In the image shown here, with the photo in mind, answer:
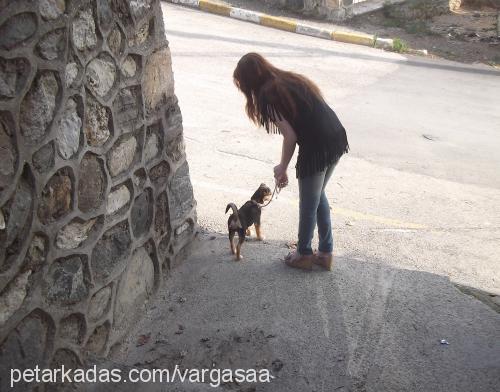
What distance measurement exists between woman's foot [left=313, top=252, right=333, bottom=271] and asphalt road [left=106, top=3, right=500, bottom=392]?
0.09 meters

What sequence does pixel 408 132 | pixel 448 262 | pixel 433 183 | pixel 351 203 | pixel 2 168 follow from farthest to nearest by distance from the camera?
1. pixel 408 132
2. pixel 433 183
3. pixel 351 203
4. pixel 448 262
5. pixel 2 168

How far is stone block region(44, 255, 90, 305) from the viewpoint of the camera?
10.0ft

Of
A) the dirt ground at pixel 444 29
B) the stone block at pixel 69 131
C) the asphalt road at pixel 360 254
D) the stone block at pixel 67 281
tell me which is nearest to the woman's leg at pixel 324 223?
the asphalt road at pixel 360 254

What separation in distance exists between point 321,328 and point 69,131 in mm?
2042

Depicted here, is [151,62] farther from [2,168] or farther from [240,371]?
[240,371]

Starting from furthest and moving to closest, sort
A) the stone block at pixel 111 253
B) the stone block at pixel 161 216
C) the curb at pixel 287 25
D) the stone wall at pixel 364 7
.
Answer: the stone wall at pixel 364 7
the curb at pixel 287 25
the stone block at pixel 161 216
the stone block at pixel 111 253

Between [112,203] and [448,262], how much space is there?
307 cm

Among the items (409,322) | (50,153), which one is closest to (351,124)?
(409,322)

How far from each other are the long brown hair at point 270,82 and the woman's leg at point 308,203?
1.61ft

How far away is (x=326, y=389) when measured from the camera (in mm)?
3492

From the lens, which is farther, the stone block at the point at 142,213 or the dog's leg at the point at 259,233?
the dog's leg at the point at 259,233

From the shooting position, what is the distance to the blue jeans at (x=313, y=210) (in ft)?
14.0

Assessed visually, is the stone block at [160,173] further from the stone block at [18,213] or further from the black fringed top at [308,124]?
the stone block at [18,213]

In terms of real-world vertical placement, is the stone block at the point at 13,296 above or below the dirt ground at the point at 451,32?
below
